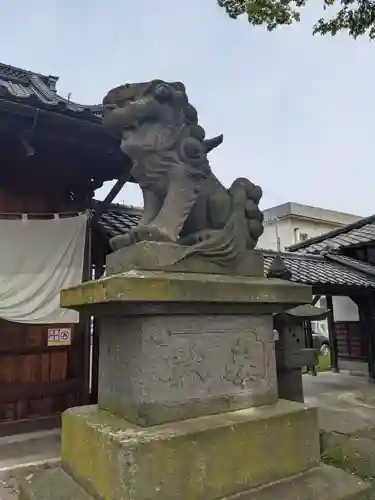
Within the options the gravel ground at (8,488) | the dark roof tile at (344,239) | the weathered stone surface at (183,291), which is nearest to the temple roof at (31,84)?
the weathered stone surface at (183,291)

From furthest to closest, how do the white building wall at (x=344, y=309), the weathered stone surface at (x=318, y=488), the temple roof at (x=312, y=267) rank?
the white building wall at (x=344, y=309) → the temple roof at (x=312, y=267) → the weathered stone surface at (x=318, y=488)

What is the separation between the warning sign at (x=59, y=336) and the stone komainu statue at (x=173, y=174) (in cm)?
401

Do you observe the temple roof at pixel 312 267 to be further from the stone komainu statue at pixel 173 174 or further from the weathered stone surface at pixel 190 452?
the weathered stone surface at pixel 190 452

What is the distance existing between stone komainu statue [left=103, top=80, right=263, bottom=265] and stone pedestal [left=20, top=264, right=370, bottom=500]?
32 centimetres

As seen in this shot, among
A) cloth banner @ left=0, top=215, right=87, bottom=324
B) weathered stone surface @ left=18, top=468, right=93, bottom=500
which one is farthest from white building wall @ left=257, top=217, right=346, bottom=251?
weathered stone surface @ left=18, top=468, right=93, bottom=500

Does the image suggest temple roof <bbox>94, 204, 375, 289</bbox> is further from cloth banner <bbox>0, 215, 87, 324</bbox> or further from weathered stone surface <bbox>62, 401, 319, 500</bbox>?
weathered stone surface <bbox>62, 401, 319, 500</bbox>

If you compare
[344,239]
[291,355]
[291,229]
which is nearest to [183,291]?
[291,355]

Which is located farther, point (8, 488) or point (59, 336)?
point (59, 336)

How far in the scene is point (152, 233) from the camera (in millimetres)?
2564

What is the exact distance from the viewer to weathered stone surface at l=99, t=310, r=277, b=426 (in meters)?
2.31

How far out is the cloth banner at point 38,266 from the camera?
17.8ft

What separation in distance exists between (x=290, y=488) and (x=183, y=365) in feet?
3.21

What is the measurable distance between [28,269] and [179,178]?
373 cm

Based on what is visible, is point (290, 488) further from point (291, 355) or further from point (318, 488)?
point (291, 355)
